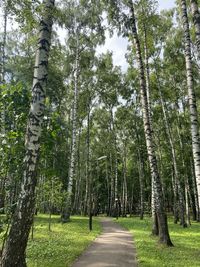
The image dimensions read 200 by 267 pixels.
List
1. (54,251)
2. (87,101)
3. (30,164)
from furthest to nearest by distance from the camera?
(87,101), (54,251), (30,164)

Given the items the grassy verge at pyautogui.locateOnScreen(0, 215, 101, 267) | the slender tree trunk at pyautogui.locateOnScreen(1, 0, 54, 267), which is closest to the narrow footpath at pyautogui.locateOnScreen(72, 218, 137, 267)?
the grassy verge at pyautogui.locateOnScreen(0, 215, 101, 267)

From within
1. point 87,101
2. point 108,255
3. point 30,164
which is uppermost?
point 87,101

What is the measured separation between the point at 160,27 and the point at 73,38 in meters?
7.60

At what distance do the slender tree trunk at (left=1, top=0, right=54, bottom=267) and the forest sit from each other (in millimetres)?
20

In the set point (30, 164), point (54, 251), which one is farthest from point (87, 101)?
point (30, 164)

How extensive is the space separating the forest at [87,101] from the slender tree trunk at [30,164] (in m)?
0.02

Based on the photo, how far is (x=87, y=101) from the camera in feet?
99.9

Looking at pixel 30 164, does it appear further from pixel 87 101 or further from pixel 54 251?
pixel 87 101

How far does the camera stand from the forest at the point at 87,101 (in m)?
6.58

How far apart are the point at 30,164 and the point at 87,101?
80.8ft

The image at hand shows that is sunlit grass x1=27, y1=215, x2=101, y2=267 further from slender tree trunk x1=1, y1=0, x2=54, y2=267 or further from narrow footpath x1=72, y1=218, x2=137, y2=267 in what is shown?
slender tree trunk x1=1, y1=0, x2=54, y2=267

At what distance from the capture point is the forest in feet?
21.6

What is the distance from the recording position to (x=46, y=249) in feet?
32.2

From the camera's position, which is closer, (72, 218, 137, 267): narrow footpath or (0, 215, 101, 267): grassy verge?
(0, 215, 101, 267): grassy verge
